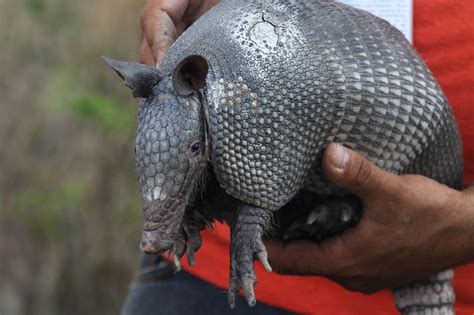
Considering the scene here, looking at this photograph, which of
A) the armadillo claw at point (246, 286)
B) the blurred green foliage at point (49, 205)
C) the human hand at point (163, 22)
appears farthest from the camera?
the blurred green foliage at point (49, 205)

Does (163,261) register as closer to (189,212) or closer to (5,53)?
(189,212)

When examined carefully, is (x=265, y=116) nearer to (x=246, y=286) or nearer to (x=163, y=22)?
(x=246, y=286)

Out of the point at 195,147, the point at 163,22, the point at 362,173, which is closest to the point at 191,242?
the point at 195,147

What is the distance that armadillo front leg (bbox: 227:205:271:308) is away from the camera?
1.62 metres

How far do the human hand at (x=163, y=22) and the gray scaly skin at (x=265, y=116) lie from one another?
9.9 inches

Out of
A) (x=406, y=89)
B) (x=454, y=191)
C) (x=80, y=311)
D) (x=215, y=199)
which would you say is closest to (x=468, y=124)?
(x=454, y=191)

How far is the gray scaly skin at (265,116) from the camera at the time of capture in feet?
5.05

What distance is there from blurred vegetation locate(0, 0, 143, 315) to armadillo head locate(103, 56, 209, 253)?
3.19m

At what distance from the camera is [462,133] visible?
210cm

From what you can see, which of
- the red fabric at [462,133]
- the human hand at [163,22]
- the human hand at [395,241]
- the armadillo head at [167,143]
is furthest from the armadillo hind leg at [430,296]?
the human hand at [163,22]

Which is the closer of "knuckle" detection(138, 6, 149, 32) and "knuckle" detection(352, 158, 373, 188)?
"knuckle" detection(352, 158, 373, 188)

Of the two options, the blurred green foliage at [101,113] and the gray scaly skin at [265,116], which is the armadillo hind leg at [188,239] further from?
the blurred green foliage at [101,113]

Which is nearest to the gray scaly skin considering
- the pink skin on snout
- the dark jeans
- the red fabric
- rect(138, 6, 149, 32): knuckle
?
the pink skin on snout

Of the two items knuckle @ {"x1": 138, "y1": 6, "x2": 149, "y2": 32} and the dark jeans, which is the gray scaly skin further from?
the dark jeans
